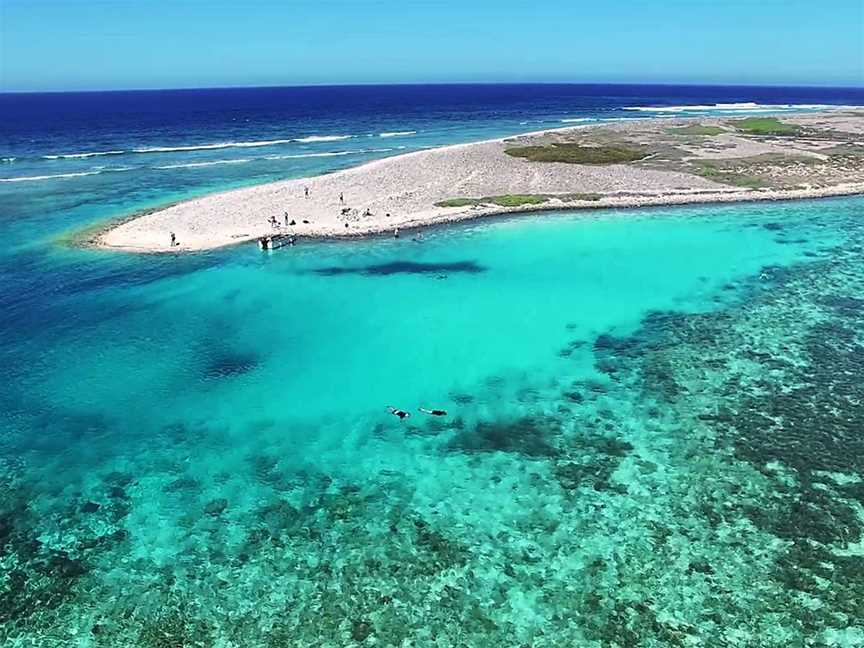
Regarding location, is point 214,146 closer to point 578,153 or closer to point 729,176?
point 578,153

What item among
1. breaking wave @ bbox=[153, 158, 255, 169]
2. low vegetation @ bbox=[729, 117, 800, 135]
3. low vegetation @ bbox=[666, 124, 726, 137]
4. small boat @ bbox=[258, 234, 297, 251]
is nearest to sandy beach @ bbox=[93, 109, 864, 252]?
small boat @ bbox=[258, 234, 297, 251]

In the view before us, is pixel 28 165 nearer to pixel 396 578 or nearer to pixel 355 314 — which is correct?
pixel 355 314

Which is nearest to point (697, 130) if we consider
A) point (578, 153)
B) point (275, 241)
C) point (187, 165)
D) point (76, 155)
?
point (578, 153)

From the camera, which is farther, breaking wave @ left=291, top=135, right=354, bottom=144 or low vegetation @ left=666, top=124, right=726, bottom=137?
breaking wave @ left=291, top=135, right=354, bottom=144

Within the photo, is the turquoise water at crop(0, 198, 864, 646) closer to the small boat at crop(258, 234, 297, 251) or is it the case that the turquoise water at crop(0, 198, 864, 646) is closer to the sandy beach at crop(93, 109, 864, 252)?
the small boat at crop(258, 234, 297, 251)

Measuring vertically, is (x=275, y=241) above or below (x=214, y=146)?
below

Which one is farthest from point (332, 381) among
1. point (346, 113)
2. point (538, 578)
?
point (346, 113)
